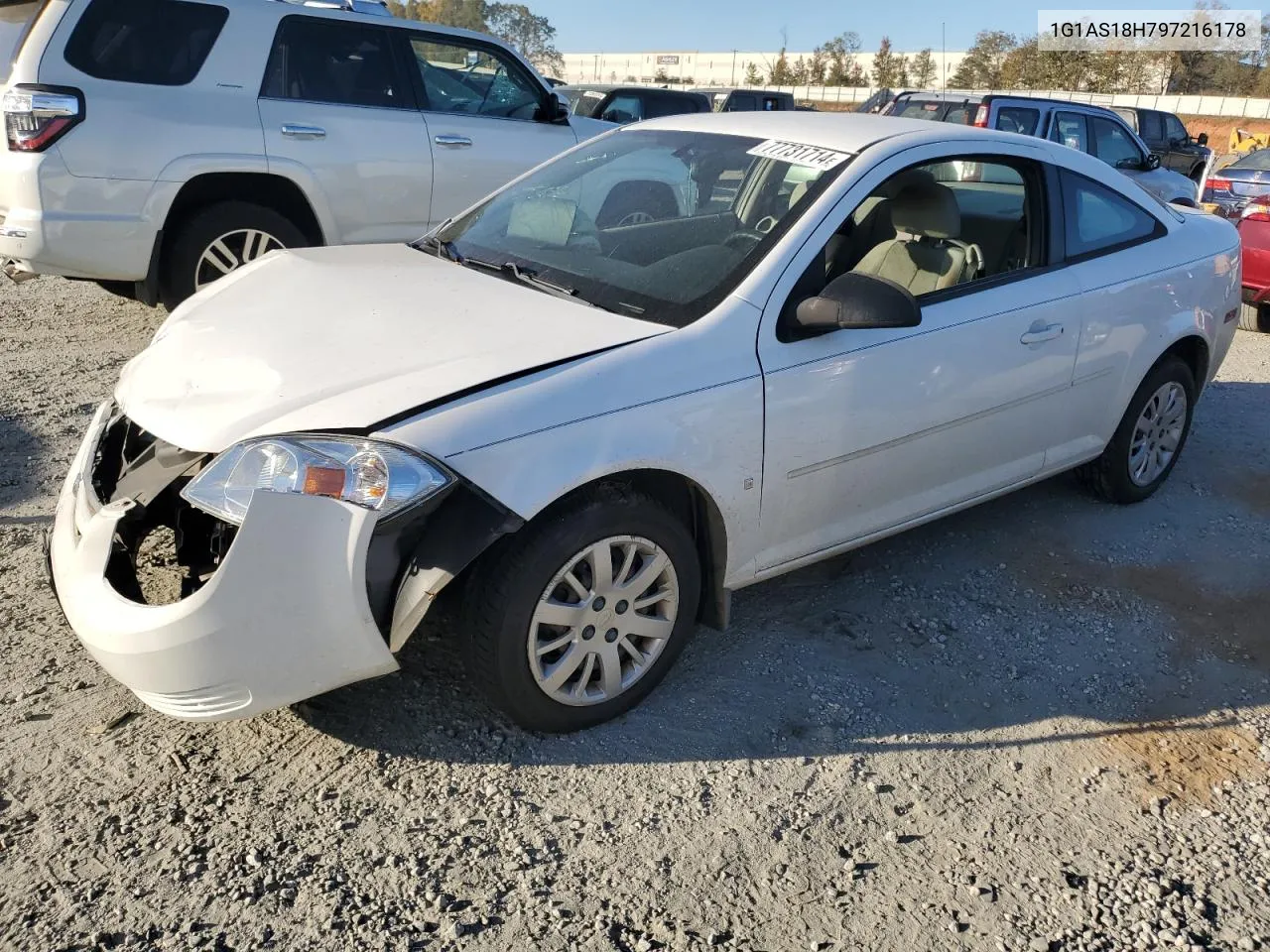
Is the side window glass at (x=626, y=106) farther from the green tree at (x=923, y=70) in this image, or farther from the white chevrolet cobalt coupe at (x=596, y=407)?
the green tree at (x=923, y=70)

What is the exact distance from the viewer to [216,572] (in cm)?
248

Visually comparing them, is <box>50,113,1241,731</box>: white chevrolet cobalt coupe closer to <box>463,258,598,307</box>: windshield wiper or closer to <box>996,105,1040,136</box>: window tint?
<box>463,258,598,307</box>: windshield wiper

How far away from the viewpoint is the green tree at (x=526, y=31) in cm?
8462

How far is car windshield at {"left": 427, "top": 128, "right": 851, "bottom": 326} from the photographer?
326 centimetres

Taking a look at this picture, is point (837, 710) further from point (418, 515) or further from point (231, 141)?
point (231, 141)

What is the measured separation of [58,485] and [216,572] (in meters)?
2.28

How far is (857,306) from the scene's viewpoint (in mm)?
3078

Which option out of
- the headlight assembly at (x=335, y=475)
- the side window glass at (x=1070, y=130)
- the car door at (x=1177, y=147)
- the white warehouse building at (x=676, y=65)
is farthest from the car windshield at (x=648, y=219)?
the white warehouse building at (x=676, y=65)

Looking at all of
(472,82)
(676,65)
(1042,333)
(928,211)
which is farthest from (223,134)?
(676,65)

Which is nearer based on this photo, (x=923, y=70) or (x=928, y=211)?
(x=928, y=211)

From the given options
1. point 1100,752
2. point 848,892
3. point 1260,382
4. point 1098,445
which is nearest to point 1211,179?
point 1260,382

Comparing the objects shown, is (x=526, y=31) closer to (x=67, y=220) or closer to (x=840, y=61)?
(x=840, y=61)

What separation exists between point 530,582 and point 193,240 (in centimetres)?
416

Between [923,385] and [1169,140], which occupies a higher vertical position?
[923,385]
